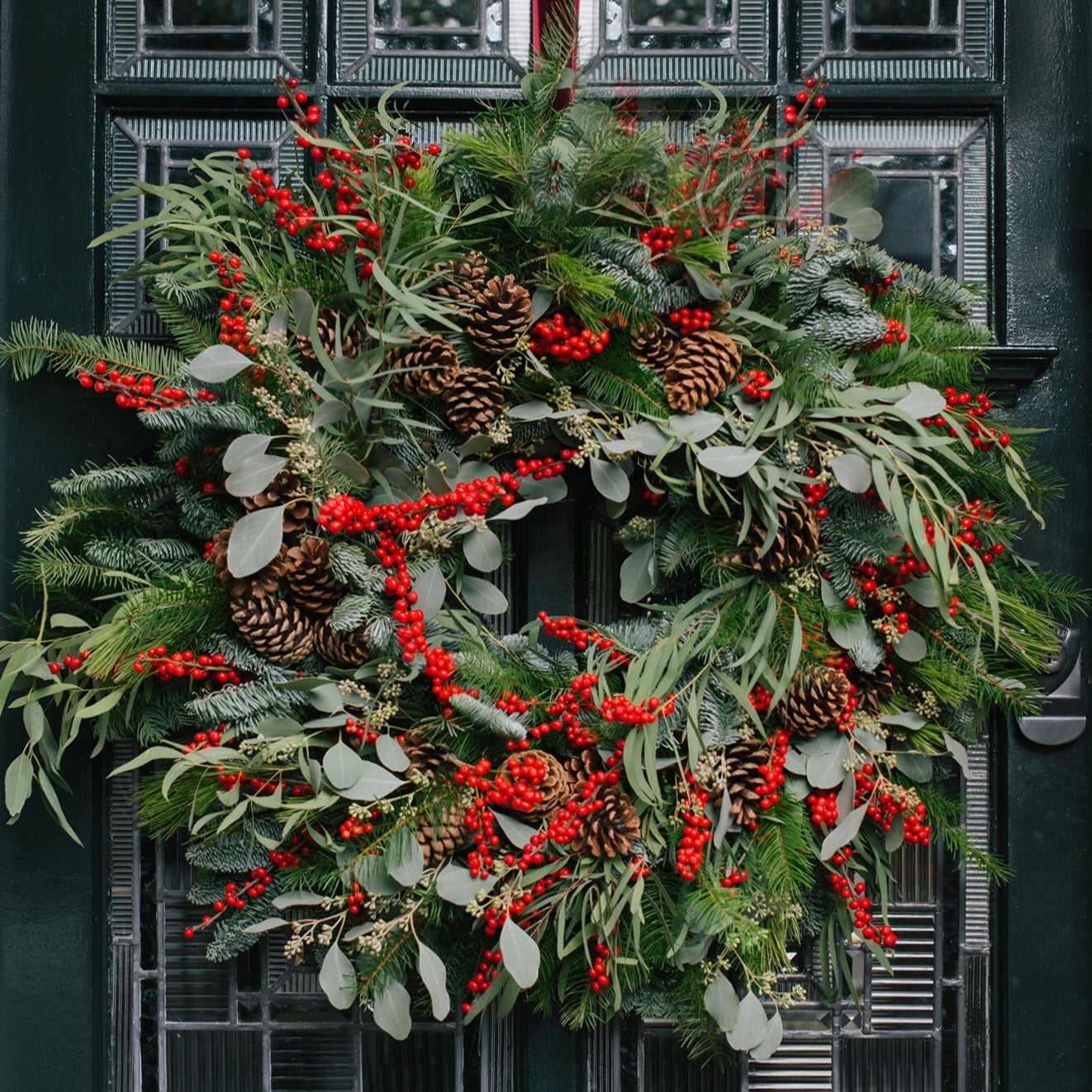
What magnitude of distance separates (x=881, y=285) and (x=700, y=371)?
325 mm

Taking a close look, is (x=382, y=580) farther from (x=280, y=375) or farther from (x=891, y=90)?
(x=891, y=90)

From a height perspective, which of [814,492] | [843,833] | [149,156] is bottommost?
[843,833]

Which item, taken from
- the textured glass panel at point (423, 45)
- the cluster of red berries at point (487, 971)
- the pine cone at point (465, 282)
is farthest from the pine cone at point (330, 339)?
the cluster of red berries at point (487, 971)

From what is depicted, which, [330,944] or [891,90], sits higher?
[891,90]

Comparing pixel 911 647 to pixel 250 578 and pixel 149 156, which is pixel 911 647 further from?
pixel 149 156

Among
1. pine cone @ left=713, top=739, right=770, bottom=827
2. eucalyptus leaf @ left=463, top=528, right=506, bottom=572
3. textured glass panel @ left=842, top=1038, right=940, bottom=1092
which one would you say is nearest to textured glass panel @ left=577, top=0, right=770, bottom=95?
eucalyptus leaf @ left=463, top=528, right=506, bottom=572

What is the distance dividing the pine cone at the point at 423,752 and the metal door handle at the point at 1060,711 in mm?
872

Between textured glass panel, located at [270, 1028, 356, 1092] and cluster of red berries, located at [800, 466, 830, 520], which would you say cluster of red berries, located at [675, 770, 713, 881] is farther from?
textured glass panel, located at [270, 1028, 356, 1092]

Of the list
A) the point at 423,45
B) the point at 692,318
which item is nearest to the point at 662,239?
the point at 692,318

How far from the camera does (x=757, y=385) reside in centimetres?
106

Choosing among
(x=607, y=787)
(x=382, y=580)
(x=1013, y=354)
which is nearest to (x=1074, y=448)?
(x=1013, y=354)

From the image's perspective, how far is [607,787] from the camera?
1.06 meters

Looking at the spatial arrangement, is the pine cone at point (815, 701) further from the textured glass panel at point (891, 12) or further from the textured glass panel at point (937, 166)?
the textured glass panel at point (891, 12)

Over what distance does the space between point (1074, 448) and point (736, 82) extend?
77 cm
